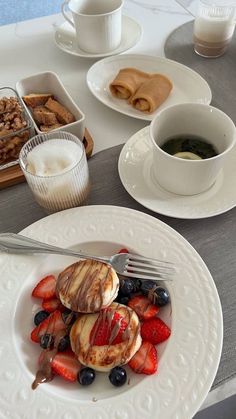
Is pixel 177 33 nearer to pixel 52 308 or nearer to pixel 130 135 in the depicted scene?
pixel 130 135

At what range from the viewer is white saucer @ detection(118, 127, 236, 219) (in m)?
0.74

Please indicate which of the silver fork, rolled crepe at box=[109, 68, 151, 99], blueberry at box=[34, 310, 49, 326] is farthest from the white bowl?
blueberry at box=[34, 310, 49, 326]

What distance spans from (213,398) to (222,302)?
140 mm

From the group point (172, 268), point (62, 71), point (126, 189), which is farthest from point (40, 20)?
point (172, 268)

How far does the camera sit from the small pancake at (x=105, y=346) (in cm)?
57

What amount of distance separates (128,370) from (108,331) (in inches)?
2.5

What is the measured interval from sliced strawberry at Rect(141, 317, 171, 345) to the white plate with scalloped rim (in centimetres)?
1

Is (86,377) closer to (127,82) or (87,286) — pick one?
(87,286)

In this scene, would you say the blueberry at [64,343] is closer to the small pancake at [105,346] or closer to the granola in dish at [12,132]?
the small pancake at [105,346]

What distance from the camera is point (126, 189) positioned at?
2.55 ft

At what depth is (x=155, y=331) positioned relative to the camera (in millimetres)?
601

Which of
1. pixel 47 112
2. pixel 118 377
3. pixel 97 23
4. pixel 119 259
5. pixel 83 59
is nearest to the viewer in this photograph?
pixel 118 377

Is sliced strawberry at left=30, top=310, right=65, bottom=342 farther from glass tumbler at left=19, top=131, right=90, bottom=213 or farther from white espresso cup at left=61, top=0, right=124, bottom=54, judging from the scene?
white espresso cup at left=61, top=0, right=124, bottom=54

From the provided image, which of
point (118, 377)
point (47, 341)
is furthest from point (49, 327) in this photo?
point (118, 377)
